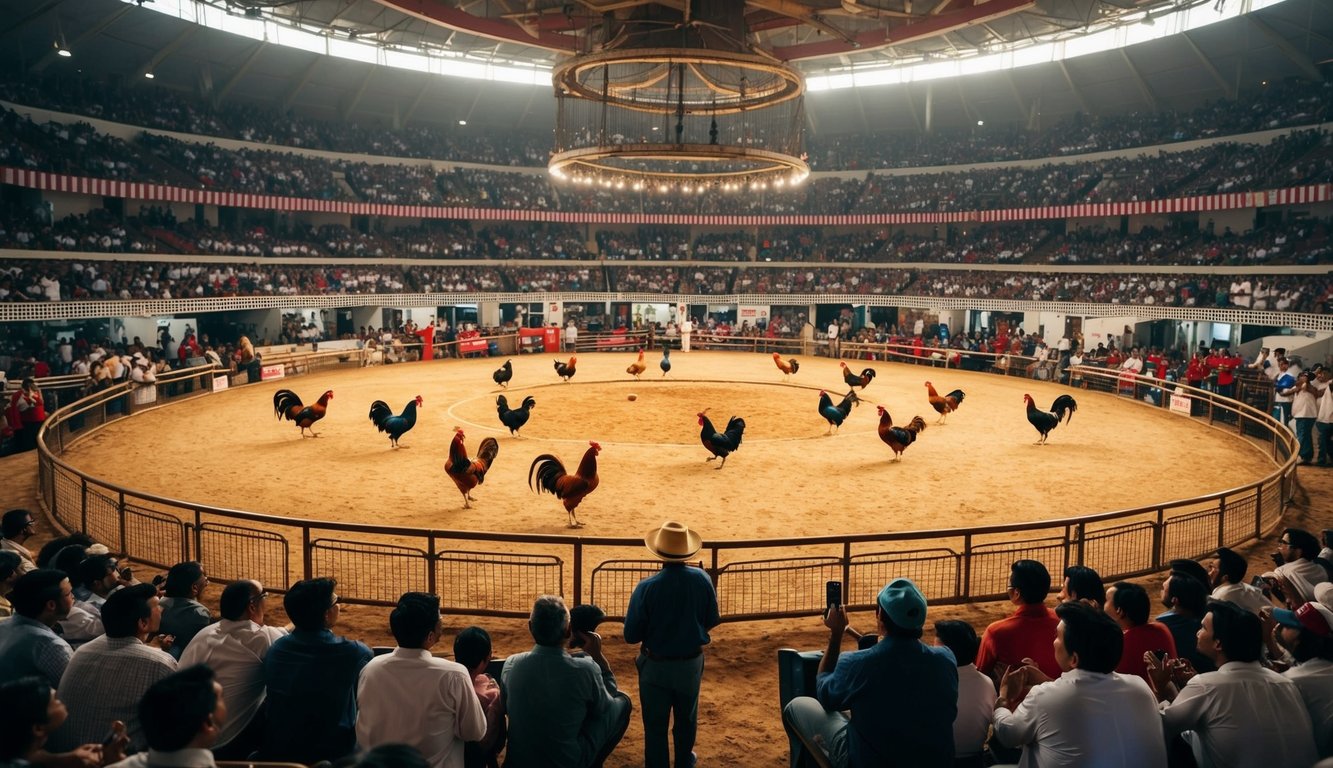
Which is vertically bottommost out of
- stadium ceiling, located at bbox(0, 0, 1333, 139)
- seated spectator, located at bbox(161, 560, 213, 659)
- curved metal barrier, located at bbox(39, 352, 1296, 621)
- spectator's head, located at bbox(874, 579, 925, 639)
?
curved metal barrier, located at bbox(39, 352, 1296, 621)

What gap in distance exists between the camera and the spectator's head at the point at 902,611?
4.46 m

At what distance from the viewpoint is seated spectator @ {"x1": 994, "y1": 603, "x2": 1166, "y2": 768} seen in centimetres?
415

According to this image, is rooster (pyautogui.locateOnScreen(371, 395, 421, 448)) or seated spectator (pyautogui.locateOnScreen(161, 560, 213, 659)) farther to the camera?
rooster (pyautogui.locateOnScreen(371, 395, 421, 448))

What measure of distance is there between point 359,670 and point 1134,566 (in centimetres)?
1064

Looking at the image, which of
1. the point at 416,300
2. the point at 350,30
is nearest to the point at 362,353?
the point at 416,300

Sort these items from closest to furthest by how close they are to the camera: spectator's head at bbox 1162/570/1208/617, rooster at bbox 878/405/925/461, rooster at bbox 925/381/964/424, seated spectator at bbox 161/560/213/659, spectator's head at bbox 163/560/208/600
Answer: spectator's head at bbox 1162/570/1208/617, seated spectator at bbox 161/560/213/659, spectator's head at bbox 163/560/208/600, rooster at bbox 878/405/925/461, rooster at bbox 925/381/964/424

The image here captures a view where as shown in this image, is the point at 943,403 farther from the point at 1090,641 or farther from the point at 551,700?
the point at 551,700

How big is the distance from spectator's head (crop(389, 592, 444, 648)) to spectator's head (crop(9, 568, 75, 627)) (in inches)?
96.0

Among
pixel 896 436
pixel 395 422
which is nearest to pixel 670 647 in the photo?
pixel 896 436

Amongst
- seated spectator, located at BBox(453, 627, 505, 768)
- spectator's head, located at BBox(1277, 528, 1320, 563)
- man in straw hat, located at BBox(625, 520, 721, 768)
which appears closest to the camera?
seated spectator, located at BBox(453, 627, 505, 768)

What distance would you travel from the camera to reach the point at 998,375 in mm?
35312

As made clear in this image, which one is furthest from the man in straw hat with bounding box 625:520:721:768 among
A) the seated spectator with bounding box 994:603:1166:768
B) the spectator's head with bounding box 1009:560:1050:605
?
the seated spectator with bounding box 994:603:1166:768

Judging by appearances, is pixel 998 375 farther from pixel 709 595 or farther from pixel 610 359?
pixel 709 595

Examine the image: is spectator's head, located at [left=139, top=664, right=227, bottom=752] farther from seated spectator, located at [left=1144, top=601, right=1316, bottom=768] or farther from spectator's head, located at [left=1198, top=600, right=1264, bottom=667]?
spectator's head, located at [left=1198, top=600, right=1264, bottom=667]
